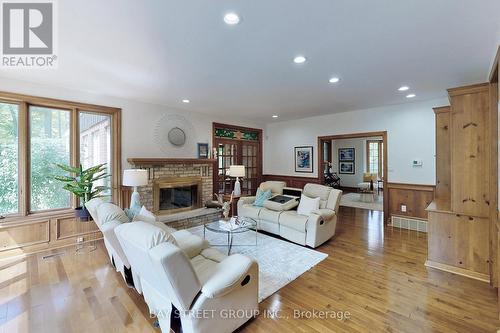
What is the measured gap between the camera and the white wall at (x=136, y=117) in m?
3.66

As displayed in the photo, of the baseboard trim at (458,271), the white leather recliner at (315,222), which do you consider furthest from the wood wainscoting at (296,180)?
the baseboard trim at (458,271)

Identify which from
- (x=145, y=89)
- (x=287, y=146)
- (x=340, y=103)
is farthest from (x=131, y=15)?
(x=287, y=146)

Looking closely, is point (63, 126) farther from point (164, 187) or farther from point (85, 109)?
point (164, 187)

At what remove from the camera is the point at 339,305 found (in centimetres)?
230

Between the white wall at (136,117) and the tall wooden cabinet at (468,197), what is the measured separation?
15.8 feet

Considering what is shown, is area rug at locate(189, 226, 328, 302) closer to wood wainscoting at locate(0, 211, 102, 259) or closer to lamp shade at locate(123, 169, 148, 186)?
lamp shade at locate(123, 169, 148, 186)

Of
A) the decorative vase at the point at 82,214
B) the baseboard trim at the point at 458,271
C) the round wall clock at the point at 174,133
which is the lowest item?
the baseboard trim at the point at 458,271

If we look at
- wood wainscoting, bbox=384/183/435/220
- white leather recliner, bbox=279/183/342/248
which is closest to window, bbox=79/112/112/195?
white leather recliner, bbox=279/183/342/248

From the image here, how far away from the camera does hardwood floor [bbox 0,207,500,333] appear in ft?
6.65

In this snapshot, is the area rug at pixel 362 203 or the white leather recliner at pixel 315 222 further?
the area rug at pixel 362 203

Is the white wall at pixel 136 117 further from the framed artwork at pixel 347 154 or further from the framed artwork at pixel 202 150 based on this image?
the framed artwork at pixel 347 154

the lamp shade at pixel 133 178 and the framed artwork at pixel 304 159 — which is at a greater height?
the framed artwork at pixel 304 159

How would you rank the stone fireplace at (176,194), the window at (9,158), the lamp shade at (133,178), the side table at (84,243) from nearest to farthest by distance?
the window at (9,158)
the side table at (84,243)
the lamp shade at (133,178)
the stone fireplace at (176,194)

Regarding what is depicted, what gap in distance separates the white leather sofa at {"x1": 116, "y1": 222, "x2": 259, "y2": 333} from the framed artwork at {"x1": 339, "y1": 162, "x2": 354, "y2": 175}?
9.34 meters
